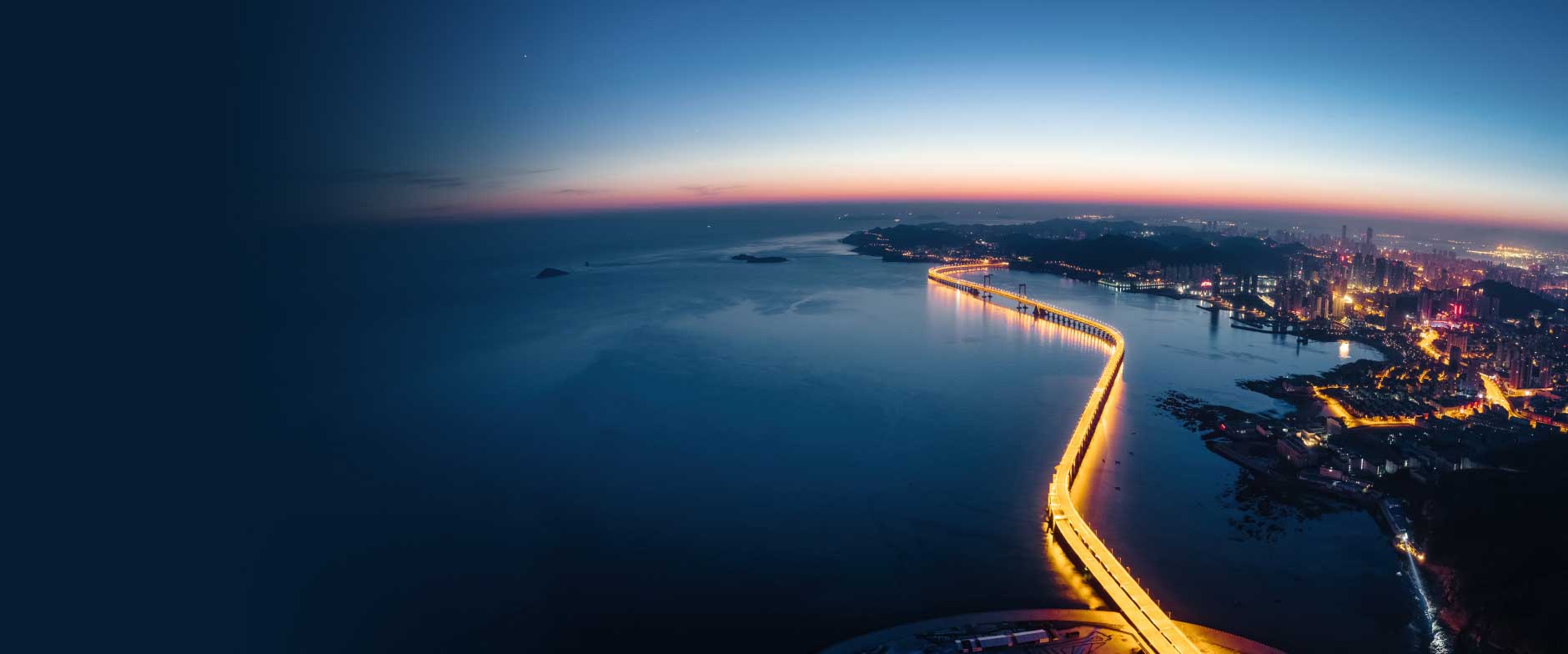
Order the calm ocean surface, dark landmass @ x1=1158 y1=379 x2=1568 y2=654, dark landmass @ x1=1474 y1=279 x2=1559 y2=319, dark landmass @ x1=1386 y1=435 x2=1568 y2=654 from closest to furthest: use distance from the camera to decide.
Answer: dark landmass @ x1=1386 y1=435 x2=1568 y2=654, dark landmass @ x1=1158 y1=379 x2=1568 y2=654, the calm ocean surface, dark landmass @ x1=1474 y1=279 x2=1559 y2=319

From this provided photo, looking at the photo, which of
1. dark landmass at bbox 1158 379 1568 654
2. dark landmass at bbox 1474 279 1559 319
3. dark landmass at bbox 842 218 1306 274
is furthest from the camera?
dark landmass at bbox 842 218 1306 274

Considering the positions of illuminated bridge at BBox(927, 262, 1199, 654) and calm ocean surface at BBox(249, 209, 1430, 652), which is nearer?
illuminated bridge at BBox(927, 262, 1199, 654)

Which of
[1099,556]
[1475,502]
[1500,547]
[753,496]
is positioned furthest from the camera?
[753,496]

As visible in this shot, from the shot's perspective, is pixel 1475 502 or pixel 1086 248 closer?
pixel 1475 502

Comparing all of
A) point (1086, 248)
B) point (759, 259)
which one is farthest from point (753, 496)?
point (1086, 248)

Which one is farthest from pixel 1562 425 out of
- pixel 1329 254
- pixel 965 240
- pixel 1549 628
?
pixel 965 240

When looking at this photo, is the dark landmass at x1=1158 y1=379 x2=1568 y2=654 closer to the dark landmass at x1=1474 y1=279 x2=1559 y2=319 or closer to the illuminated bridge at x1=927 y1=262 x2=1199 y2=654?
the illuminated bridge at x1=927 y1=262 x2=1199 y2=654

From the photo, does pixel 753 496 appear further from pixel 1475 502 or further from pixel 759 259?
pixel 759 259

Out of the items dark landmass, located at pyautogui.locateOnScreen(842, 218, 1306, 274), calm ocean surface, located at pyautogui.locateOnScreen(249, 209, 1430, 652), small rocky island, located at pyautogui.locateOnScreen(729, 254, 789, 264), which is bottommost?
calm ocean surface, located at pyautogui.locateOnScreen(249, 209, 1430, 652)

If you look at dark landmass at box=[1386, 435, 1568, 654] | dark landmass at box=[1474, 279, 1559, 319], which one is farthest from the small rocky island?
dark landmass at box=[1386, 435, 1568, 654]
